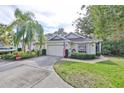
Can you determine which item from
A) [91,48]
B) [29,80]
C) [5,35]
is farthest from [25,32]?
[91,48]

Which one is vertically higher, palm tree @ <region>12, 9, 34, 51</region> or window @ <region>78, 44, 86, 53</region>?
palm tree @ <region>12, 9, 34, 51</region>

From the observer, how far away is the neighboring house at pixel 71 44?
35.8ft

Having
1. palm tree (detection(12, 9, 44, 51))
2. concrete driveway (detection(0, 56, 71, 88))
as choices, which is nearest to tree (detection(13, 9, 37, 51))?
palm tree (detection(12, 9, 44, 51))

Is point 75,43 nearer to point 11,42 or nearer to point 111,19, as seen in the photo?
point 11,42

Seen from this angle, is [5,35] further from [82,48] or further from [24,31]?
[82,48]

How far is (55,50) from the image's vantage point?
11.6 m

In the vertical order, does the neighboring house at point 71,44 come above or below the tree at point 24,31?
below

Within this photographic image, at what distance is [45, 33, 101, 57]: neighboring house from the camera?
430 inches

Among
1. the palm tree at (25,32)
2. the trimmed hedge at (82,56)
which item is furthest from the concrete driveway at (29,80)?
the trimmed hedge at (82,56)

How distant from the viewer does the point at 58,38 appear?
1277 cm

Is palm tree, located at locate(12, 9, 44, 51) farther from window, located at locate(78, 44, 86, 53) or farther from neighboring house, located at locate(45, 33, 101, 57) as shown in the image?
window, located at locate(78, 44, 86, 53)

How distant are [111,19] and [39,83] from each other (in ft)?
12.0

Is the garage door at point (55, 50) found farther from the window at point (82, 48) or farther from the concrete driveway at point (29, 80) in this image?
the concrete driveway at point (29, 80)
